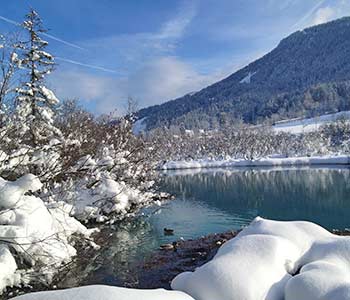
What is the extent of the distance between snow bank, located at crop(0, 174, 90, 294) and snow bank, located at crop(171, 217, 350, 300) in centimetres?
400

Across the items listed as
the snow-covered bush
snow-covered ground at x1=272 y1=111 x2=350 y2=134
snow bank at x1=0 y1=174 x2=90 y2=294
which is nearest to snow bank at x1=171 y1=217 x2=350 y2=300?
snow bank at x1=0 y1=174 x2=90 y2=294

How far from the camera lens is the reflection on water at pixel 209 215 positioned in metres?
14.8

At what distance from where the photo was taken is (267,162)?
84438 millimetres

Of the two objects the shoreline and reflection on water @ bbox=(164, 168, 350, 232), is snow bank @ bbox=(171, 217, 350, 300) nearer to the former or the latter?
the shoreline

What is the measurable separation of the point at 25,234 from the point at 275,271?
6.27 m

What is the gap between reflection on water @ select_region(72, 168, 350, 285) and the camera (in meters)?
14.8

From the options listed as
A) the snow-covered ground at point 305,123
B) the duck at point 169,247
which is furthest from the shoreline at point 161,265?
the snow-covered ground at point 305,123

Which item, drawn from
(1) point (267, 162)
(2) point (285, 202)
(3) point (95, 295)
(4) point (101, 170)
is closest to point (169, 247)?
(4) point (101, 170)

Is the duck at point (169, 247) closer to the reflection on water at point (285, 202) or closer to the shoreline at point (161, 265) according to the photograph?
the shoreline at point (161, 265)

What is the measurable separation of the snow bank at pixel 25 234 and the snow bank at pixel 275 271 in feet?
13.1

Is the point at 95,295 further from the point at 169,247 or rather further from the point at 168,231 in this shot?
the point at 168,231

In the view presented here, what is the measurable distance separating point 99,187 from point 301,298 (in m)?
16.5

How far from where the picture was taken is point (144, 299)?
570cm

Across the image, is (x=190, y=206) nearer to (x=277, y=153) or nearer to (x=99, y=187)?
(x=99, y=187)
